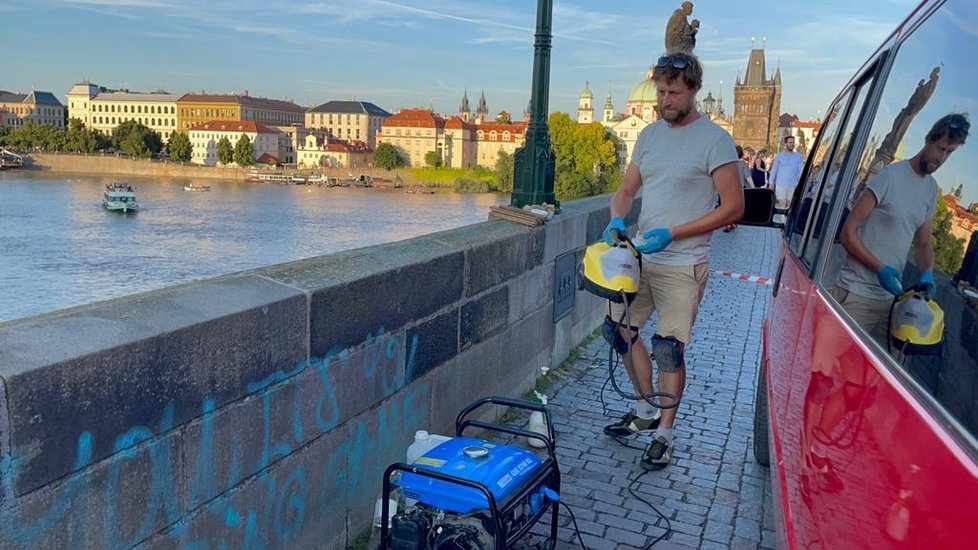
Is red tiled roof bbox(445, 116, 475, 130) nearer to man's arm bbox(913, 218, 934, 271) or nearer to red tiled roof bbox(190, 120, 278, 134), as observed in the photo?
red tiled roof bbox(190, 120, 278, 134)

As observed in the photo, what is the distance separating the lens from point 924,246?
1.52 metres

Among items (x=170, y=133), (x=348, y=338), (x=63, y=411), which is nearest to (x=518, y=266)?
(x=348, y=338)

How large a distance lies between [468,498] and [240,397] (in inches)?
31.8

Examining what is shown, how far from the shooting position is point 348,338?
3.18m

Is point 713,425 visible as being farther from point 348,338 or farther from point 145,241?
point 145,241

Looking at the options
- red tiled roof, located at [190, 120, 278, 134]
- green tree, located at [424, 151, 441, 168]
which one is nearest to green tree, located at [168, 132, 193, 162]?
red tiled roof, located at [190, 120, 278, 134]

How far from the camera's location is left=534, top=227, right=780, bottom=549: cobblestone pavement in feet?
12.3

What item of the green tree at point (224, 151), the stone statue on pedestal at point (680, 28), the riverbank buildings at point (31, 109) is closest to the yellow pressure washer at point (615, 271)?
the stone statue on pedestal at point (680, 28)

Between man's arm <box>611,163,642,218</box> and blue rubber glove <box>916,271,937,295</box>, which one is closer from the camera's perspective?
blue rubber glove <box>916,271,937,295</box>

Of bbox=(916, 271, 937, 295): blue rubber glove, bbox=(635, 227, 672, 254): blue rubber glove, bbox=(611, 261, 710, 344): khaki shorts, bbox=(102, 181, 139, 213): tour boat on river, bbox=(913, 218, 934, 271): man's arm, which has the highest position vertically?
bbox=(913, 218, 934, 271): man's arm

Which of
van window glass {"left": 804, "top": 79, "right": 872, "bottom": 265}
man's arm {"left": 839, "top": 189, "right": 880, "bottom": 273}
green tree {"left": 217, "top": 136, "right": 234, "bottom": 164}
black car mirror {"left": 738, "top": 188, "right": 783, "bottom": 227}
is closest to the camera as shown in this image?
man's arm {"left": 839, "top": 189, "right": 880, "bottom": 273}

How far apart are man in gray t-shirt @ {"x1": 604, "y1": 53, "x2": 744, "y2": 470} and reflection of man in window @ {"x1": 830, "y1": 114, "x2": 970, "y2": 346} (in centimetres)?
210

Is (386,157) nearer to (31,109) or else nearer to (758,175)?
(31,109)

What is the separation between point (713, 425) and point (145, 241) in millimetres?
71076
